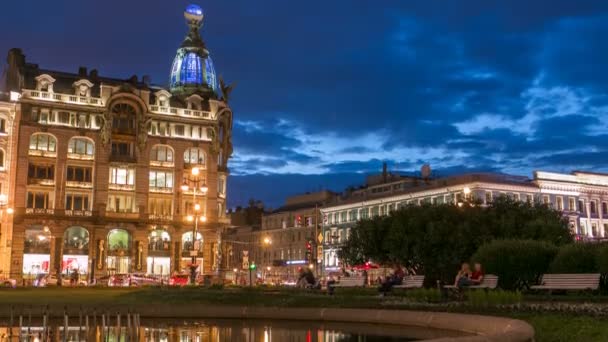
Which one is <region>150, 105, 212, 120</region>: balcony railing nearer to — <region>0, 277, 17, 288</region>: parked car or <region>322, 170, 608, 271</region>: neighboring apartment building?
<region>322, 170, 608, 271</region>: neighboring apartment building

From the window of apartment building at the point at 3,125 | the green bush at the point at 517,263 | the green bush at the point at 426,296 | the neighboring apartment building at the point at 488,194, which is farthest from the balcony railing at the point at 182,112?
the green bush at the point at 426,296

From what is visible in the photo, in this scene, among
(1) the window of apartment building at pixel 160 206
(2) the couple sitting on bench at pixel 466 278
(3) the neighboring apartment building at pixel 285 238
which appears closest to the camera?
(2) the couple sitting on bench at pixel 466 278

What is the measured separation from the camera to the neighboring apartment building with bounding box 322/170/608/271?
10131 centimetres

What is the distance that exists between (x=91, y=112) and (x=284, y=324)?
72.4 meters

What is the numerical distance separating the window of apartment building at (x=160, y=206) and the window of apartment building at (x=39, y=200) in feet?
41.2

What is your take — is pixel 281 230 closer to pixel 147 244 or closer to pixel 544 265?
pixel 147 244

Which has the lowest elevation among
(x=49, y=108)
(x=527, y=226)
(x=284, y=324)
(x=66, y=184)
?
(x=284, y=324)

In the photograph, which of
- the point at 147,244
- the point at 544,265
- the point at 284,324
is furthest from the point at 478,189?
the point at 284,324

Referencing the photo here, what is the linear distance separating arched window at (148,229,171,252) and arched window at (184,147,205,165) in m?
10.5

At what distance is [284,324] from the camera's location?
2303cm

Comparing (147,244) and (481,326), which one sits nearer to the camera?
(481,326)

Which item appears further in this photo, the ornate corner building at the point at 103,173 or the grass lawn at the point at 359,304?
the ornate corner building at the point at 103,173

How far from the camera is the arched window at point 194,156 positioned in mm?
95250

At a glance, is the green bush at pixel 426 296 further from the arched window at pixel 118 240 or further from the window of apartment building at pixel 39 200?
the window of apartment building at pixel 39 200
